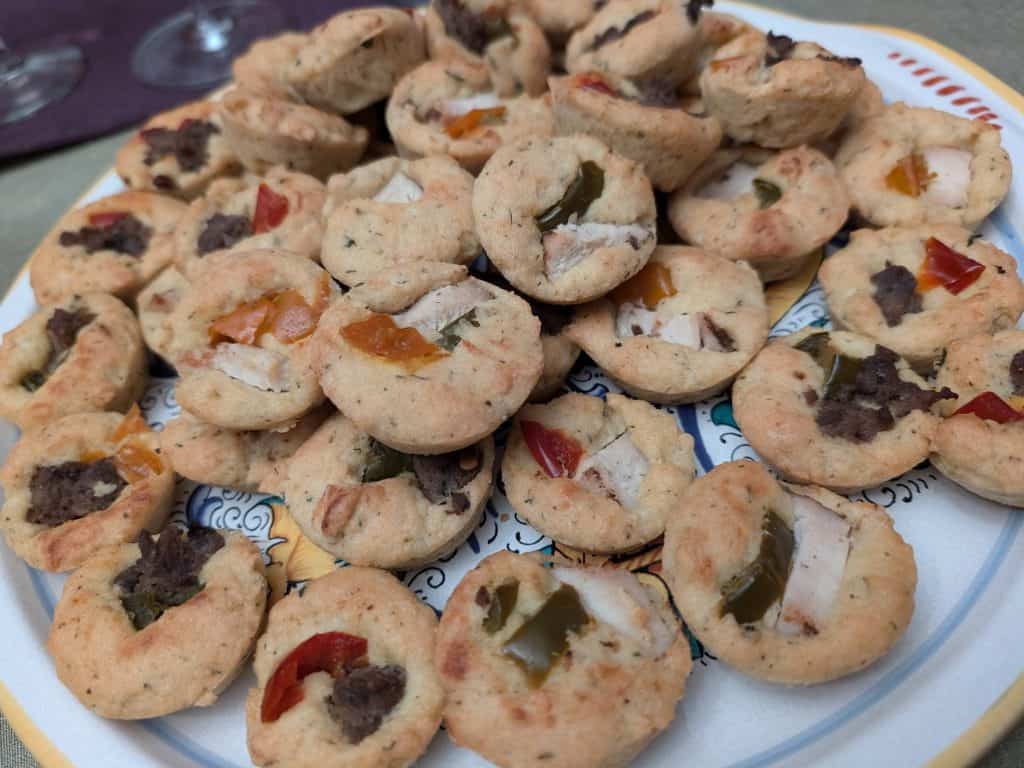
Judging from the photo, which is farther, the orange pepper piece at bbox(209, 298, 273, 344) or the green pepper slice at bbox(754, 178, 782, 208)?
the green pepper slice at bbox(754, 178, 782, 208)

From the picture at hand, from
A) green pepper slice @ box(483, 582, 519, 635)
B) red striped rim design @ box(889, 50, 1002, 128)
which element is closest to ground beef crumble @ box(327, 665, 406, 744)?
green pepper slice @ box(483, 582, 519, 635)

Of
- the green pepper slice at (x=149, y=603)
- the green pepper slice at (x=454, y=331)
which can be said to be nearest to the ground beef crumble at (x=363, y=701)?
the green pepper slice at (x=149, y=603)

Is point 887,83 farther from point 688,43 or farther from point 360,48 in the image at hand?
point 360,48

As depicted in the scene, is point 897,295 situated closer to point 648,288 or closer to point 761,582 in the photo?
point 648,288

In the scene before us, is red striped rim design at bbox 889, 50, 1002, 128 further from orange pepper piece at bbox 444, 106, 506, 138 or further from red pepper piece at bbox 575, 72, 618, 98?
orange pepper piece at bbox 444, 106, 506, 138

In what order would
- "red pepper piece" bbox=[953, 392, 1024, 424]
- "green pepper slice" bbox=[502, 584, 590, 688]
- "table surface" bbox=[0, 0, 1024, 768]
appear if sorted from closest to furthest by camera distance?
"green pepper slice" bbox=[502, 584, 590, 688]
"red pepper piece" bbox=[953, 392, 1024, 424]
"table surface" bbox=[0, 0, 1024, 768]

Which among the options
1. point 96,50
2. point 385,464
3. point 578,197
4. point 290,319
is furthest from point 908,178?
point 96,50
